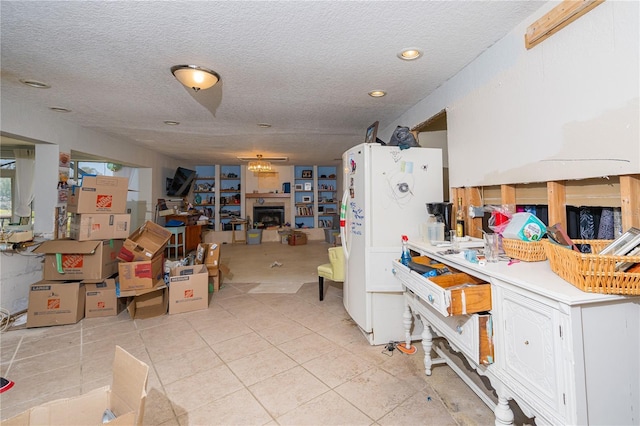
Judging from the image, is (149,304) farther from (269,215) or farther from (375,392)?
(269,215)

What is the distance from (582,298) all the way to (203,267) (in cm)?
320

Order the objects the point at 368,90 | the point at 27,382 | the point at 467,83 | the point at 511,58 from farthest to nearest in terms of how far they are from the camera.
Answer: the point at 368,90, the point at 467,83, the point at 27,382, the point at 511,58

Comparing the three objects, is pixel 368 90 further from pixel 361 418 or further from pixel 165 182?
pixel 165 182

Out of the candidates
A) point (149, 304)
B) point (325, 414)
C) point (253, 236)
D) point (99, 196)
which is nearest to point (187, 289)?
point (149, 304)

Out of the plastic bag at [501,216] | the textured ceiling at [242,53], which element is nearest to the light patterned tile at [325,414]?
the plastic bag at [501,216]

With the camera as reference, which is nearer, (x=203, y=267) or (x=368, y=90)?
(x=368, y=90)

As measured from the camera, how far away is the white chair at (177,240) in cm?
554

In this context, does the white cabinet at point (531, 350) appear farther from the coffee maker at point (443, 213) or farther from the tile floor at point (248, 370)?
the coffee maker at point (443, 213)

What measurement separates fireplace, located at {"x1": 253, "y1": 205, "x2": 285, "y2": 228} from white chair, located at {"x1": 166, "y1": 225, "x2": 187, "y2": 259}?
2.49 m

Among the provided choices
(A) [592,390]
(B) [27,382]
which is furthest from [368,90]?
(B) [27,382]

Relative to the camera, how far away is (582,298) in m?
0.82

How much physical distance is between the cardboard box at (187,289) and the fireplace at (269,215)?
206 inches

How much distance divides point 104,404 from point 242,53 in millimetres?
2136

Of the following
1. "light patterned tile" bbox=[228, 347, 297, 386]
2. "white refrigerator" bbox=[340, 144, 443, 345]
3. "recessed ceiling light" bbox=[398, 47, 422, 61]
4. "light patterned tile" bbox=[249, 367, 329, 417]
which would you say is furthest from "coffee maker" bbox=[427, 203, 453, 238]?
"light patterned tile" bbox=[228, 347, 297, 386]
